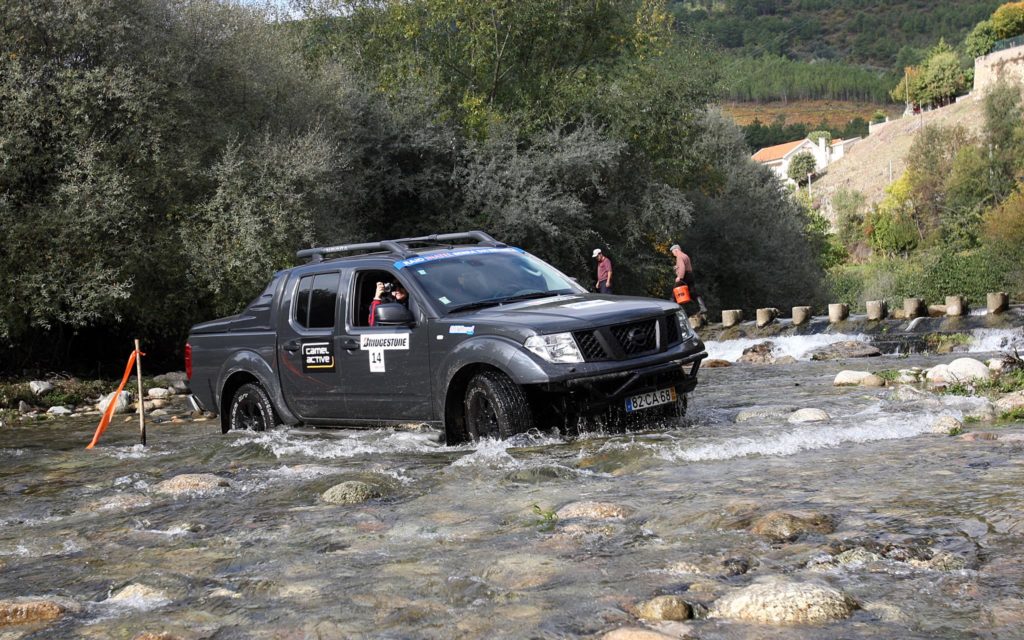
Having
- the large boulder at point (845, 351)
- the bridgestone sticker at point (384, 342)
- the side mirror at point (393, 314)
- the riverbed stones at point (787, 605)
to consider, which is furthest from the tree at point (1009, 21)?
the riverbed stones at point (787, 605)

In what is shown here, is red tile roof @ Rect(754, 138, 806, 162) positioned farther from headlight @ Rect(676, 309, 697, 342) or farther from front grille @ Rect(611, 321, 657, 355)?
front grille @ Rect(611, 321, 657, 355)

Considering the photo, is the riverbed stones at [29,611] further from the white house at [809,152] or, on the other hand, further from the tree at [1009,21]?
the tree at [1009,21]

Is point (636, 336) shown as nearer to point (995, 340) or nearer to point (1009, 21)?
point (995, 340)

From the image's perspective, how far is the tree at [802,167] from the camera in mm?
170250

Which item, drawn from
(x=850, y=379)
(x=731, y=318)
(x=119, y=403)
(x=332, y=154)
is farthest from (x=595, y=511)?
(x=731, y=318)

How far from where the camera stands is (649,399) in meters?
9.16

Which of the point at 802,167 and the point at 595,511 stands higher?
the point at 802,167

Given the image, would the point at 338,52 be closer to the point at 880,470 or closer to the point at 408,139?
the point at 408,139

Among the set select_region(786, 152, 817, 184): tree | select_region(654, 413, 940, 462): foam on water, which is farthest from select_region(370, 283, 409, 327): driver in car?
select_region(786, 152, 817, 184): tree

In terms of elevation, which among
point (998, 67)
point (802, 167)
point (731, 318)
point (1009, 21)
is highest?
point (1009, 21)

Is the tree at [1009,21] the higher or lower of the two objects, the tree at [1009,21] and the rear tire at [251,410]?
the higher

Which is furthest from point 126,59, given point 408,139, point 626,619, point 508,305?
point 626,619

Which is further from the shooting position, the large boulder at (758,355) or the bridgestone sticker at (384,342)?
the large boulder at (758,355)

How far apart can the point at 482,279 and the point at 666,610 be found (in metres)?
6.05
